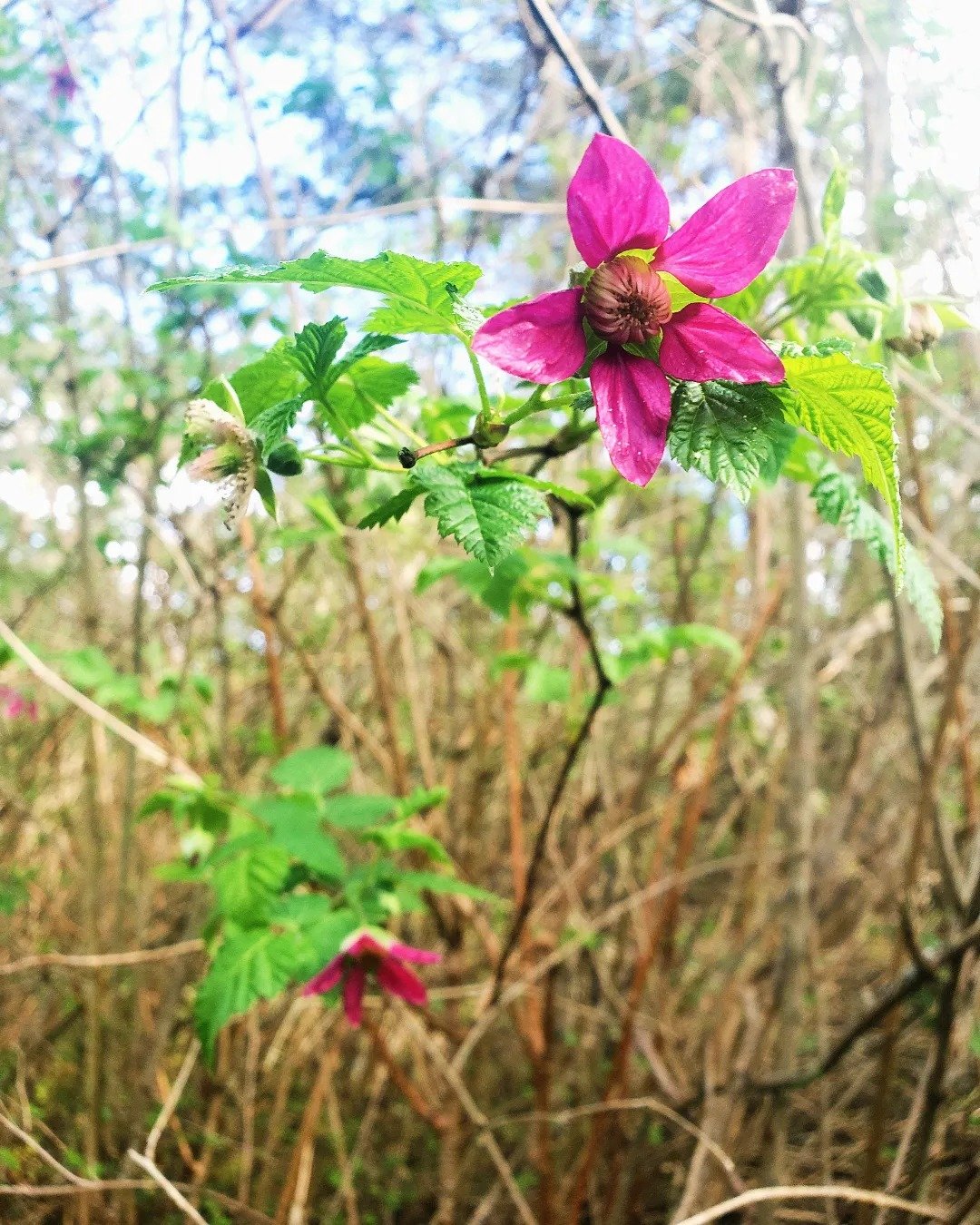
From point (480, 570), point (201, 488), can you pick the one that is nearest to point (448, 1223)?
point (480, 570)

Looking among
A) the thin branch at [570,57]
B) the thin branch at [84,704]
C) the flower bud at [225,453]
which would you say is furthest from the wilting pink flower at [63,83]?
the flower bud at [225,453]

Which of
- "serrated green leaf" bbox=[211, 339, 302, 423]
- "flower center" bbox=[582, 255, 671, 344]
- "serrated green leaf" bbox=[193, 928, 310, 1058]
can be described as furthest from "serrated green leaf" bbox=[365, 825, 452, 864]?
"flower center" bbox=[582, 255, 671, 344]

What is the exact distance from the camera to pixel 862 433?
0.38 metres

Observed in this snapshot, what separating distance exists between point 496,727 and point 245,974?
47.0 inches

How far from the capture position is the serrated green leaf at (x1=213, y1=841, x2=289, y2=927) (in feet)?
2.65

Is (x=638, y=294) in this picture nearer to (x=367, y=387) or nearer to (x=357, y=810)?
(x=367, y=387)

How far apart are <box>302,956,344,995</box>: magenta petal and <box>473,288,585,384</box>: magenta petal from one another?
1.84 feet

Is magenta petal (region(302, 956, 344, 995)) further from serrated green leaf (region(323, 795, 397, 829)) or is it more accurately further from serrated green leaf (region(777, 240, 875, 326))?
serrated green leaf (region(777, 240, 875, 326))

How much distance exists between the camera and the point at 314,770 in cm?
102

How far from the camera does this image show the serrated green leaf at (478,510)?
411 millimetres

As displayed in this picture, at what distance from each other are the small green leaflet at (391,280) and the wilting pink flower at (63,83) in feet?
5.70

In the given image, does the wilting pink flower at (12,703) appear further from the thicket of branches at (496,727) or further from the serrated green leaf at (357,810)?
the serrated green leaf at (357,810)

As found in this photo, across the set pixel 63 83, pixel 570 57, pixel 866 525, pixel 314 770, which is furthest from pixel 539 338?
pixel 63 83

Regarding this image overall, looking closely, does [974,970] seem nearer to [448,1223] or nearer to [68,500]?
[448,1223]
